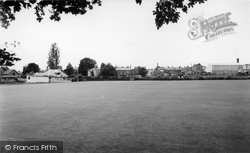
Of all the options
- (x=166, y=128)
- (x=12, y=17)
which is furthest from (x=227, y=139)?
(x=12, y=17)

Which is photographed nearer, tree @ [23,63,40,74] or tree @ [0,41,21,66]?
tree @ [0,41,21,66]

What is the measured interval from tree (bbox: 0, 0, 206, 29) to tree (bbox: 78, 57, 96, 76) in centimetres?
12821

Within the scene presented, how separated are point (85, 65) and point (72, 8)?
131963 millimetres

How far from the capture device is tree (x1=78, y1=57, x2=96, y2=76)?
426 ft

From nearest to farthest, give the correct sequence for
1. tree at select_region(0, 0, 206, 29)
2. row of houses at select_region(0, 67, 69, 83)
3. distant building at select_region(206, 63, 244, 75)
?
1. tree at select_region(0, 0, 206, 29)
2. row of houses at select_region(0, 67, 69, 83)
3. distant building at select_region(206, 63, 244, 75)

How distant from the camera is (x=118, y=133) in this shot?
6.18m

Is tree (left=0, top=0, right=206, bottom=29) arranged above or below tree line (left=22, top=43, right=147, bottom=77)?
below

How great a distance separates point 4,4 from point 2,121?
7.31 m

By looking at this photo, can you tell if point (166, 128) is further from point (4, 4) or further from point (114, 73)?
point (114, 73)

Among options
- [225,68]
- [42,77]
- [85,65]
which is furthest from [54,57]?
[225,68]

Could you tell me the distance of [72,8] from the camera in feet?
11.2

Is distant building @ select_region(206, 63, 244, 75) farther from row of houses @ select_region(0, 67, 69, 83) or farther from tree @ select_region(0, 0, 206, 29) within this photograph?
tree @ select_region(0, 0, 206, 29)

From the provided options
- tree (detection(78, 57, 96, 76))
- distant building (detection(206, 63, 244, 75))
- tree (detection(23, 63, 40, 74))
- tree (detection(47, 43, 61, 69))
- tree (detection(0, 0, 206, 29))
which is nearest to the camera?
tree (detection(0, 0, 206, 29))

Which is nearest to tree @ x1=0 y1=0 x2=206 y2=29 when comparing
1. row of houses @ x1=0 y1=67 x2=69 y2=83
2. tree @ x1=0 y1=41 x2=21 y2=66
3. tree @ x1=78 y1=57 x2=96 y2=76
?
tree @ x1=0 y1=41 x2=21 y2=66
